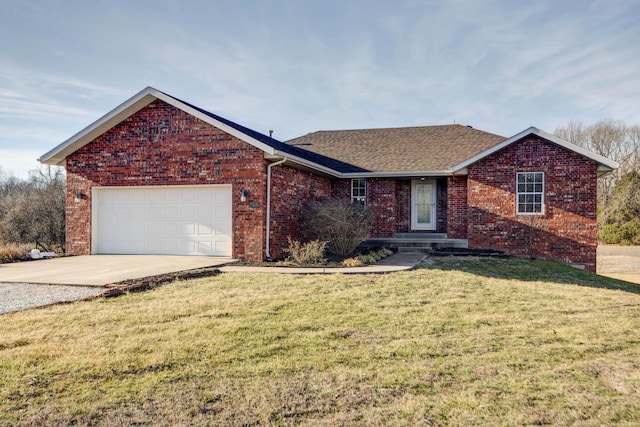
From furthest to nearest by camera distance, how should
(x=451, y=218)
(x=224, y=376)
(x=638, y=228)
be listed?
(x=638, y=228)
(x=451, y=218)
(x=224, y=376)

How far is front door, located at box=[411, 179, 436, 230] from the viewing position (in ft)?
57.2

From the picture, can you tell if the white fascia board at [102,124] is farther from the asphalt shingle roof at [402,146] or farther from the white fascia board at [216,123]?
the asphalt shingle roof at [402,146]

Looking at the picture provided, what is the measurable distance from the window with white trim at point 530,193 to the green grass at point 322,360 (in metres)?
7.23

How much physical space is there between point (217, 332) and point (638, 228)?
3267cm

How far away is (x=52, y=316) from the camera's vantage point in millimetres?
6082

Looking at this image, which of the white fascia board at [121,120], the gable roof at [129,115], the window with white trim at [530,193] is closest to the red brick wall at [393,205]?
the window with white trim at [530,193]

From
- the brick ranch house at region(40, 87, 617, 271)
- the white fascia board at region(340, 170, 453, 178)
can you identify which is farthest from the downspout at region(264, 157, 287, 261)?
the white fascia board at region(340, 170, 453, 178)

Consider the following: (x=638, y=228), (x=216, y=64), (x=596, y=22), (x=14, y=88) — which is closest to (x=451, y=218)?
(x=596, y=22)

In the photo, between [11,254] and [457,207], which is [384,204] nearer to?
[457,207]

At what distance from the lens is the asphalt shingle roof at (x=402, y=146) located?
1723 cm

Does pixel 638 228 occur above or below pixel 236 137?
below

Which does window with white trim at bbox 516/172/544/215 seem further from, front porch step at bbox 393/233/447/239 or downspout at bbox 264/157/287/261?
downspout at bbox 264/157/287/261

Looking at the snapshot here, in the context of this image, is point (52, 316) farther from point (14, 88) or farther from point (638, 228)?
point (638, 228)

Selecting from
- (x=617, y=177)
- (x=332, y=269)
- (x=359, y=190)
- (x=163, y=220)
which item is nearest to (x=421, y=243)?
(x=359, y=190)
